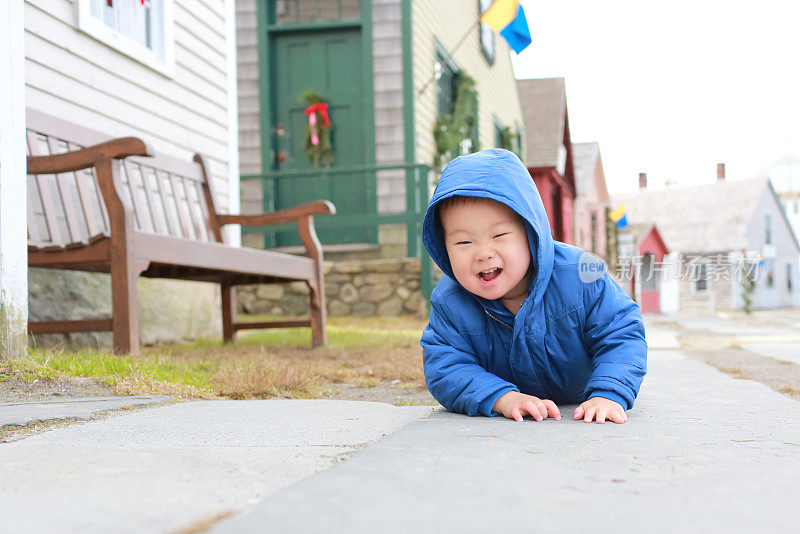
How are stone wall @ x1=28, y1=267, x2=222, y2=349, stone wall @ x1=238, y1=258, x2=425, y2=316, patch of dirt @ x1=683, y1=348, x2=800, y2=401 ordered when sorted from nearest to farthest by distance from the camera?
patch of dirt @ x1=683, y1=348, x2=800, y2=401 → stone wall @ x1=28, y1=267, x2=222, y2=349 → stone wall @ x1=238, y1=258, x2=425, y2=316

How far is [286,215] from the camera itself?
5023 millimetres

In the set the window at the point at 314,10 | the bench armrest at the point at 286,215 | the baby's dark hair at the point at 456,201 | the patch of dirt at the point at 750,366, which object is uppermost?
the window at the point at 314,10

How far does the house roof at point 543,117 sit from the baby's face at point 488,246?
14.6m

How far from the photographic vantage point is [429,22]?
33.1 feet

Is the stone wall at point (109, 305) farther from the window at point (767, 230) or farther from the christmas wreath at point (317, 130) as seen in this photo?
the window at point (767, 230)

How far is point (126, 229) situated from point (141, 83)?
230 cm

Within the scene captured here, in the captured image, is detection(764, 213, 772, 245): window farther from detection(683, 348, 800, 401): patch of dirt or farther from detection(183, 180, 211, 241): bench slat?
detection(183, 180, 211, 241): bench slat

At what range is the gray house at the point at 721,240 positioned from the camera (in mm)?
29672

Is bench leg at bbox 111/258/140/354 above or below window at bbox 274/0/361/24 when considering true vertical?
below

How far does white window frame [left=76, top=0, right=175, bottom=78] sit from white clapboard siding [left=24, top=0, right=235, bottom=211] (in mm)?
41

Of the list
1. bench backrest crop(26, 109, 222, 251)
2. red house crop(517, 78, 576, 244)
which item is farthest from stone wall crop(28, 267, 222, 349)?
red house crop(517, 78, 576, 244)

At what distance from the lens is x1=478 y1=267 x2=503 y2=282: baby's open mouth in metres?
A: 2.11

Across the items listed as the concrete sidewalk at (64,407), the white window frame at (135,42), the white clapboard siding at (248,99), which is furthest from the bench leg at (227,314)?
the white clapboard siding at (248,99)

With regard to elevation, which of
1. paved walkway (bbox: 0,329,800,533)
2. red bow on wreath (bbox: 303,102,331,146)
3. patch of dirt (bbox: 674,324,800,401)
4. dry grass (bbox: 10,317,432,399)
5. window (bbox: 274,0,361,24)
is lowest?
patch of dirt (bbox: 674,324,800,401)
